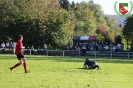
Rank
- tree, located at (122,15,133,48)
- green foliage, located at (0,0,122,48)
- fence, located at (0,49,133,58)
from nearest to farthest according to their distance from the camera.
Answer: fence, located at (0,49,133,58) < green foliage, located at (0,0,122,48) < tree, located at (122,15,133,48)

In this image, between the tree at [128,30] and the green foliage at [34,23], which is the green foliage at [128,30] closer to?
the tree at [128,30]

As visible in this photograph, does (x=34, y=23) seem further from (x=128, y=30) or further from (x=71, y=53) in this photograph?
(x=128, y=30)

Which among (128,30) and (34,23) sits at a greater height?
(34,23)

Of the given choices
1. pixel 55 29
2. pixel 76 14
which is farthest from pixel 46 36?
pixel 76 14

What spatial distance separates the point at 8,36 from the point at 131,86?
53.4 metres

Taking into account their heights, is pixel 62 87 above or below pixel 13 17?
below

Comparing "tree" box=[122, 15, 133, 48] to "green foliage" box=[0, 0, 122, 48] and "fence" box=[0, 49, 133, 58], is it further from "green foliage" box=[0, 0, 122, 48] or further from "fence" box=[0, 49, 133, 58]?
"fence" box=[0, 49, 133, 58]

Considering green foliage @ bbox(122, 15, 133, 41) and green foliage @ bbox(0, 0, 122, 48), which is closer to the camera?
green foliage @ bbox(0, 0, 122, 48)

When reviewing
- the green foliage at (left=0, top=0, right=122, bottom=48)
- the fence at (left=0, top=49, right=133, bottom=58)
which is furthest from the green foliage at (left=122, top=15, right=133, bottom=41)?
the fence at (left=0, top=49, right=133, bottom=58)

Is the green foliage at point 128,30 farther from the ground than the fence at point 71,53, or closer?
farther from the ground

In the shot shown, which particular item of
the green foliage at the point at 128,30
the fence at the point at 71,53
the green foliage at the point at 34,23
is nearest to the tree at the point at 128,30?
the green foliage at the point at 128,30

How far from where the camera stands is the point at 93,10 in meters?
133

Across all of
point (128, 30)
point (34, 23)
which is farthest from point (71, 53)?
point (128, 30)

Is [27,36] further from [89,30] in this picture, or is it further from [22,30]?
[89,30]
